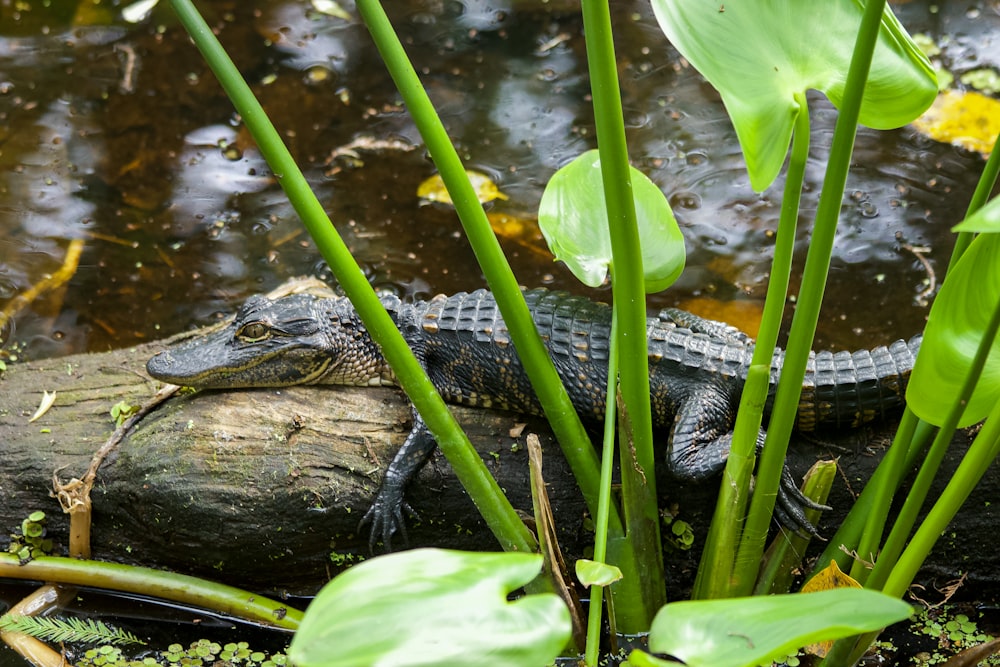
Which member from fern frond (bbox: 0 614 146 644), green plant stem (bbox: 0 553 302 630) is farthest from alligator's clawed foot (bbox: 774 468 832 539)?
fern frond (bbox: 0 614 146 644)

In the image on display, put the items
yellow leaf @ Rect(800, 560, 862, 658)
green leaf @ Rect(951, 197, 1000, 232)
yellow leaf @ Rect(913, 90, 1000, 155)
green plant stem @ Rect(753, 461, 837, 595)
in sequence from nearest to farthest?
green leaf @ Rect(951, 197, 1000, 232)
yellow leaf @ Rect(800, 560, 862, 658)
green plant stem @ Rect(753, 461, 837, 595)
yellow leaf @ Rect(913, 90, 1000, 155)

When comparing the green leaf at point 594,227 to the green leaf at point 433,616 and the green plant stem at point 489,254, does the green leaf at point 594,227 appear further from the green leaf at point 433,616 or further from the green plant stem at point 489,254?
the green leaf at point 433,616

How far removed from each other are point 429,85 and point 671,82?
1.40 m

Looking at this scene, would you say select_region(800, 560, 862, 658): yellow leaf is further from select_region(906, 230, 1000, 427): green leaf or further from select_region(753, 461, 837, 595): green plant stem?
select_region(906, 230, 1000, 427): green leaf

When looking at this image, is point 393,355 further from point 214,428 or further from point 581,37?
point 581,37

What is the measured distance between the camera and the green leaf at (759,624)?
122 cm

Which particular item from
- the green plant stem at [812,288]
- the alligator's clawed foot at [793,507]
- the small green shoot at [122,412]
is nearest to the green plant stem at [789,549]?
the alligator's clawed foot at [793,507]

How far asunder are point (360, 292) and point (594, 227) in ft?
2.37

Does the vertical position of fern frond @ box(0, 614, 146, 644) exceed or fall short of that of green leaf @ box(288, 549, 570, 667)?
it falls short

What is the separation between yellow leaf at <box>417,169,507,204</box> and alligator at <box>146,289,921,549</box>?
1319mm

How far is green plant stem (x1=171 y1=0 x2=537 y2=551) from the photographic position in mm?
1646

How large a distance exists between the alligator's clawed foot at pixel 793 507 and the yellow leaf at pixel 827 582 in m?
0.21

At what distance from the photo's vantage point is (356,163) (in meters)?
4.66

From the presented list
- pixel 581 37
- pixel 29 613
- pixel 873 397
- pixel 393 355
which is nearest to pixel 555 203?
pixel 393 355
